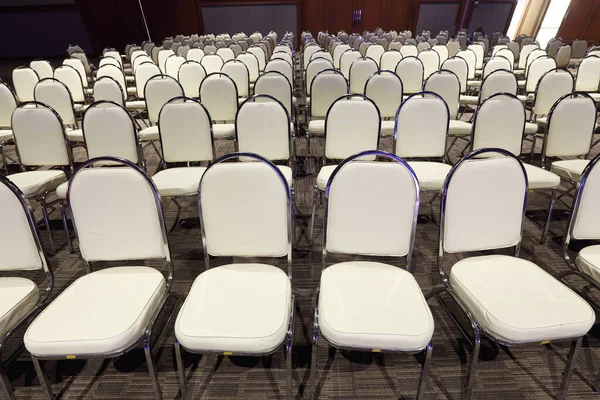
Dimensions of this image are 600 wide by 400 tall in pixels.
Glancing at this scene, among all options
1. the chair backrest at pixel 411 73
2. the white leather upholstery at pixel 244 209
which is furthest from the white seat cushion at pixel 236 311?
the chair backrest at pixel 411 73

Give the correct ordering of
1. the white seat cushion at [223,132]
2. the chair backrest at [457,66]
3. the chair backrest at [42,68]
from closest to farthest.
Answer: the white seat cushion at [223,132] < the chair backrest at [457,66] < the chair backrest at [42,68]

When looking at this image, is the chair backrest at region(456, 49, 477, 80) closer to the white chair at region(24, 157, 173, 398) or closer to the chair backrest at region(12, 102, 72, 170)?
the chair backrest at region(12, 102, 72, 170)

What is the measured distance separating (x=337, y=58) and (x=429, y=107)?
5.46 meters

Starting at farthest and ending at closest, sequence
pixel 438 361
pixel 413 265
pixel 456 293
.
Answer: pixel 413 265 → pixel 438 361 → pixel 456 293

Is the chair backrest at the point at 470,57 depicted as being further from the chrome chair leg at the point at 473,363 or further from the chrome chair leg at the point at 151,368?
the chrome chair leg at the point at 151,368

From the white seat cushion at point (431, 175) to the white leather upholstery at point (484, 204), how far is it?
0.72m

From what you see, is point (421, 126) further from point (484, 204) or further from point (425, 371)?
point (425, 371)

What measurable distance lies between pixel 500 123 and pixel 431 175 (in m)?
0.93

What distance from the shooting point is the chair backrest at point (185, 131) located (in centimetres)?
313

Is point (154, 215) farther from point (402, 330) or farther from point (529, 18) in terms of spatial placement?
point (529, 18)

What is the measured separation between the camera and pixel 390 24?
54.2ft

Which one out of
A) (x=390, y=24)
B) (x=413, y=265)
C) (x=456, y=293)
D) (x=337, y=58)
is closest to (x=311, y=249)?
(x=413, y=265)

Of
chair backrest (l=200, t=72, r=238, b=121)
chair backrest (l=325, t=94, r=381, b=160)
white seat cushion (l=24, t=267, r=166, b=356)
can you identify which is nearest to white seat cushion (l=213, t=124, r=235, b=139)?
chair backrest (l=200, t=72, r=238, b=121)

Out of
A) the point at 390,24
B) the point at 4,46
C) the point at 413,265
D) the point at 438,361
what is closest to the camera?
the point at 438,361
